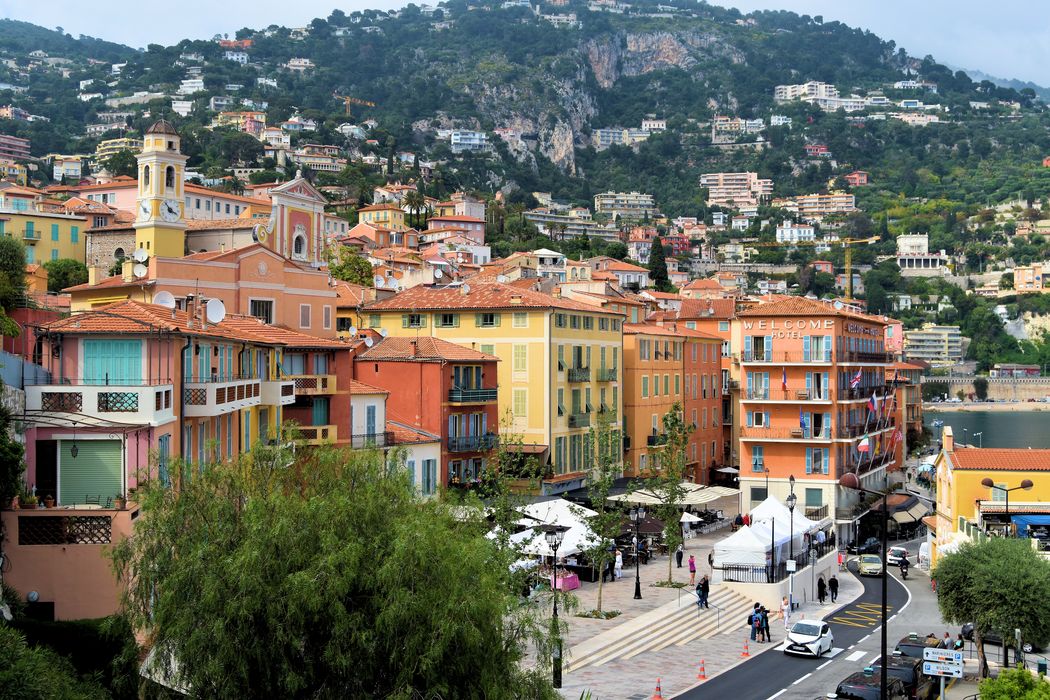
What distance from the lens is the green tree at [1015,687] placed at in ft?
75.2

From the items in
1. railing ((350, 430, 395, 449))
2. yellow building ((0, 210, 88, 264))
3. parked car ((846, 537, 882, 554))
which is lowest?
parked car ((846, 537, 882, 554))

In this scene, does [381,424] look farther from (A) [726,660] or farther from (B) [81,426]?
(B) [81,426]

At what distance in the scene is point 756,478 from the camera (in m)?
61.2

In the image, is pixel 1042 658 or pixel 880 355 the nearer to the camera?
pixel 1042 658

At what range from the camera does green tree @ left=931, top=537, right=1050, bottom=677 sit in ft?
107

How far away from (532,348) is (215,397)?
3066cm

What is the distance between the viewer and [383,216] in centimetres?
17312

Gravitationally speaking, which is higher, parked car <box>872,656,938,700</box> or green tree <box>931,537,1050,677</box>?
green tree <box>931,537,1050,677</box>

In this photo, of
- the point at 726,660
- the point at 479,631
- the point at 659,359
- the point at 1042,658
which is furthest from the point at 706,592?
the point at 659,359

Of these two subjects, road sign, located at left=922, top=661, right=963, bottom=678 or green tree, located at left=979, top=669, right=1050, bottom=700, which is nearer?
green tree, located at left=979, top=669, right=1050, bottom=700

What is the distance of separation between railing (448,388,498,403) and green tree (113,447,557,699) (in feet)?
94.8

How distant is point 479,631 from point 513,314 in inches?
1530

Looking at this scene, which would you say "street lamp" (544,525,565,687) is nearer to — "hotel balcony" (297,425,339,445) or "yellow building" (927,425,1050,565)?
"hotel balcony" (297,425,339,445)

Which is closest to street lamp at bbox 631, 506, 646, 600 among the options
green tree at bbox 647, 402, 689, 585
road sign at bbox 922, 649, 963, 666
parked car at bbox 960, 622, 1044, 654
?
green tree at bbox 647, 402, 689, 585
